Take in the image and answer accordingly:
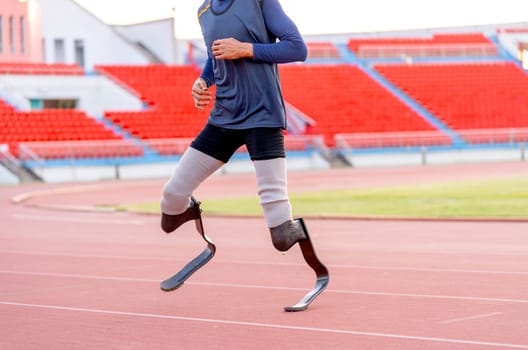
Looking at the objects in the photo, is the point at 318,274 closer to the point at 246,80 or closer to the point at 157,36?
the point at 246,80

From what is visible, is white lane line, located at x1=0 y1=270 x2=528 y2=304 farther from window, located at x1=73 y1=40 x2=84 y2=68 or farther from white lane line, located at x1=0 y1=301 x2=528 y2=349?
window, located at x1=73 y1=40 x2=84 y2=68

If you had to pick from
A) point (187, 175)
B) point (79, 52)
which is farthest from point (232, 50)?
point (79, 52)

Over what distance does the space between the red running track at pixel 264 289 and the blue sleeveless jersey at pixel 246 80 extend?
50.3 inches

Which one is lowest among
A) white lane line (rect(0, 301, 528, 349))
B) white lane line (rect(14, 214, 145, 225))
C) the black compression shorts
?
white lane line (rect(14, 214, 145, 225))

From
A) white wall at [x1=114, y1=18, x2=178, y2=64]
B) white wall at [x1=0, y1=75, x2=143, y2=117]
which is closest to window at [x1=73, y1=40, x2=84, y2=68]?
white wall at [x1=114, y1=18, x2=178, y2=64]

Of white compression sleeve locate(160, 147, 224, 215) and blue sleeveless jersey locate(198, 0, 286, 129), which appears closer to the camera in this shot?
blue sleeveless jersey locate(198, 0, 286, 129)

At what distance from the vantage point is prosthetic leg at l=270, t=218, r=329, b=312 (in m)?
7.71

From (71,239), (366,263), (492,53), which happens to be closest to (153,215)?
(71,239)

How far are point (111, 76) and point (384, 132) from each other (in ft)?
36.4

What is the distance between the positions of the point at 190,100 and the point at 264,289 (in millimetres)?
39402

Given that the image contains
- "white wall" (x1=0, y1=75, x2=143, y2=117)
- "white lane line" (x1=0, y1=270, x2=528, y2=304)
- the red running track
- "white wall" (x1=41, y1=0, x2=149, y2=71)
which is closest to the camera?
the red running track

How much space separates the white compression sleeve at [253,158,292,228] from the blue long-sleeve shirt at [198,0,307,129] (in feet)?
0.86

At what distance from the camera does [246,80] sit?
7555 millimetres

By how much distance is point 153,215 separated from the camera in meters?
21.0
